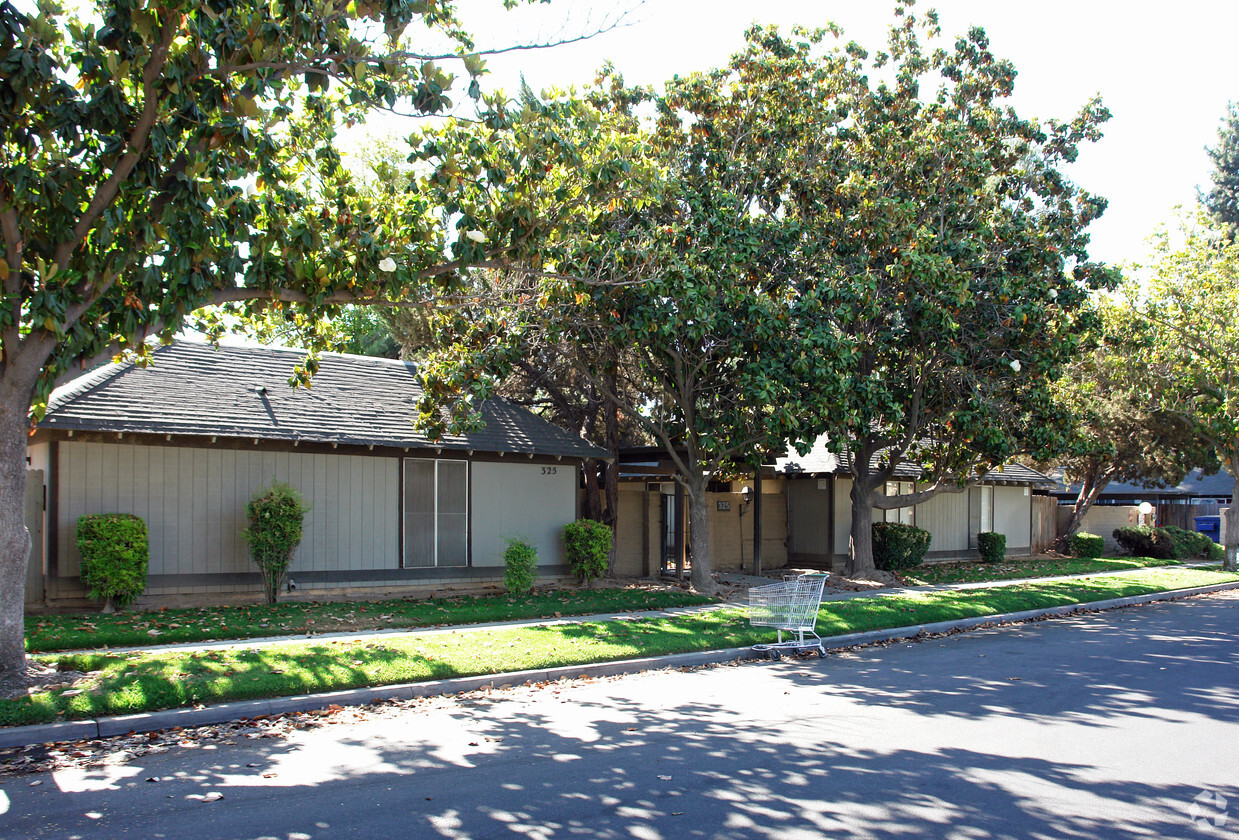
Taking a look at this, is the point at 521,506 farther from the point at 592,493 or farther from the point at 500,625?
the point at 500,625

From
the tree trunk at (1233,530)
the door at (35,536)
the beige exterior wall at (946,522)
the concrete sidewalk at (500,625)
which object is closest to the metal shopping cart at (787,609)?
the concrete sidewalk at (500,625)

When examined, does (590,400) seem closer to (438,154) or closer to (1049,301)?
(1049,301)

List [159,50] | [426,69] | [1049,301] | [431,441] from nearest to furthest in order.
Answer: [159,50] < [426,69] < [431,441] < [1049,301]

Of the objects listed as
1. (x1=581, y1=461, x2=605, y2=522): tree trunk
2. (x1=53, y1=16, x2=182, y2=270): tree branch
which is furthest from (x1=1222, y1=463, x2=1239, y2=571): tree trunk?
(x1=53, y1=16, x2=182, y2=270): tree branch

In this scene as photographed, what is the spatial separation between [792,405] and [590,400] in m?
7.65

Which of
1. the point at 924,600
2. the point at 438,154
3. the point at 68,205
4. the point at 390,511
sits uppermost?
the point at 438,154

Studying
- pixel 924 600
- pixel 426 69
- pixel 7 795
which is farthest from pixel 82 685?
pixel 924 600

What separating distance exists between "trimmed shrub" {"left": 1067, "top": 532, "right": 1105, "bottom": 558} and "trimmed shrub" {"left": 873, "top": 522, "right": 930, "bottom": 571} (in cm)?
970

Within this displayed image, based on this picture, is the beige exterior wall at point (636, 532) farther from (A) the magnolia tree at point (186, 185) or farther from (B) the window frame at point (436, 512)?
(A) the magnolia tree at point (186, 185)

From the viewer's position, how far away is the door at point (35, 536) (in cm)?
1398

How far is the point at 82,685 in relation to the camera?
8.89m

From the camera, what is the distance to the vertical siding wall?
14.5 metres

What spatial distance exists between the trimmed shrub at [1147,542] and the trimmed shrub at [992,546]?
19.2 ft

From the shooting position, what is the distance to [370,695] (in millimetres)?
9391
